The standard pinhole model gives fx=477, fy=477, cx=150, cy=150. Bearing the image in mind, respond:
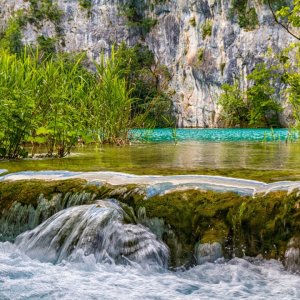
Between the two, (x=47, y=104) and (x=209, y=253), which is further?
(x=47, y=104)

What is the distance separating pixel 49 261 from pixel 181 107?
46407 mm

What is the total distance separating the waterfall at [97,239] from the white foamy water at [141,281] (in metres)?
0.08

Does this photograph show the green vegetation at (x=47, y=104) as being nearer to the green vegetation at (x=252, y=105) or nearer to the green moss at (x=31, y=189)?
the green moss at (x=31, y=189)

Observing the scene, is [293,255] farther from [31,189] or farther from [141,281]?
[31,189]

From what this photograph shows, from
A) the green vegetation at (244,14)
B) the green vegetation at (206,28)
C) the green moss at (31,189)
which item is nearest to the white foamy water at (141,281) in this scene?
the green moss at (31,189)

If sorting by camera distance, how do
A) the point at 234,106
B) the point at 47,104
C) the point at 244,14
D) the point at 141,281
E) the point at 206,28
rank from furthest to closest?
1. the point at 206,28
2. the point at 244,14
3. the point at 234,106
4. the point at 47,104
5. the point at 141,281

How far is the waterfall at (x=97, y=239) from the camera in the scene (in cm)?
324

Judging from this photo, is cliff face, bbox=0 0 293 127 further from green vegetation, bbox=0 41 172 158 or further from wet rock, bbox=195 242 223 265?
wet rock, bbox=195 242 223 265

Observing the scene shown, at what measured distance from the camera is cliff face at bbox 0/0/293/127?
43.1 m

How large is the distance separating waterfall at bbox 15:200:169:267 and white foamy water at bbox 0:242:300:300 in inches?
3.1

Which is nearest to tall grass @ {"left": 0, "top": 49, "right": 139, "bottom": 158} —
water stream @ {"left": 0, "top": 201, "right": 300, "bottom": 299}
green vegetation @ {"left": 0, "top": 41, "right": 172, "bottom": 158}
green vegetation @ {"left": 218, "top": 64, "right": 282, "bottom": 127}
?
green vegetation @ {"left": 0, "top": 41, "right": 172, "bottom": 158}

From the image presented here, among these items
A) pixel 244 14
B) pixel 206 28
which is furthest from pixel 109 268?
pixel 206 28

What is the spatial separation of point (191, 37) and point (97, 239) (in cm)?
4659

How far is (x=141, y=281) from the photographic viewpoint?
2914 millimetres
